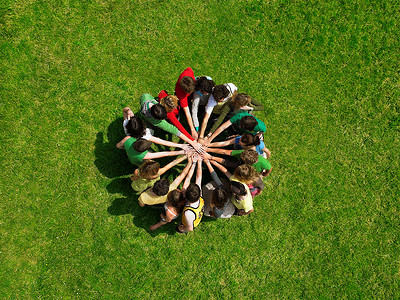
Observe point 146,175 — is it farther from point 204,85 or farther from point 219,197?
point 204,85

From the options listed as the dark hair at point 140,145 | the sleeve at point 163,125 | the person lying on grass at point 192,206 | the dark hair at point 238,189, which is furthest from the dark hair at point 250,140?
the dark hair at point 140,145

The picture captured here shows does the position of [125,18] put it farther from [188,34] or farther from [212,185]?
[212,185]

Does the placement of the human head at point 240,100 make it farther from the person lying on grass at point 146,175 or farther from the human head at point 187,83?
the person lying on grass at point 146,175

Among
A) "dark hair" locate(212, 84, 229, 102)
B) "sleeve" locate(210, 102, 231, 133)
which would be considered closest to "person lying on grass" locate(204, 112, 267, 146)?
"sleeve" locate(210, 102, 231, 133)

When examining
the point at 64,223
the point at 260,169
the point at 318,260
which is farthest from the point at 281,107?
the point at 64,223

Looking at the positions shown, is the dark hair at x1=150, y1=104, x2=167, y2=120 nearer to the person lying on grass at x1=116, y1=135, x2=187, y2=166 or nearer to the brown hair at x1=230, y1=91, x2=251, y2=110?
the person lying on grass at x1=116, y1=135, x2=187, y2=166
